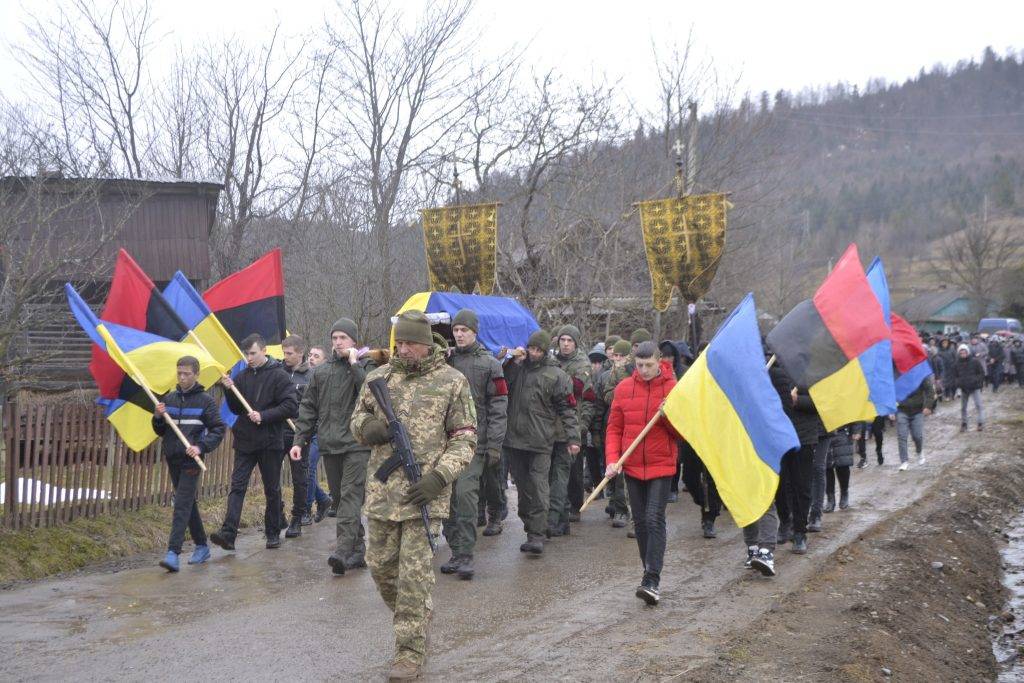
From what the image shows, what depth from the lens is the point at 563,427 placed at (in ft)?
32.0

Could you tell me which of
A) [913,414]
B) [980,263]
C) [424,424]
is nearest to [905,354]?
[913,414]

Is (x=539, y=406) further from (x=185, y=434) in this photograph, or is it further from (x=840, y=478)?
(x=840, y=478)

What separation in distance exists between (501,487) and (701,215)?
23.0ft

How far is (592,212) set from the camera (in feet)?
75.9

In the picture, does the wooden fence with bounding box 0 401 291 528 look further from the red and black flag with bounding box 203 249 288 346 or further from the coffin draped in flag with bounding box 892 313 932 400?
the coffin draped in flag with bounding box 892 313 932 400

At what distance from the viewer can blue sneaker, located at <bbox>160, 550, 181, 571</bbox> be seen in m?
8.58

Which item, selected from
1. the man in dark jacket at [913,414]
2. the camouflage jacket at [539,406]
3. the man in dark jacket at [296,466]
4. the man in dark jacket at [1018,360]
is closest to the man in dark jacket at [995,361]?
the man in dark jacket at [1018,360]

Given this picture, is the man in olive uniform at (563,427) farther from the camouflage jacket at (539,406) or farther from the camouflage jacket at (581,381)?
the camouflage jacket at (539,406)

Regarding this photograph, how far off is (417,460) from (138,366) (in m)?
4.66

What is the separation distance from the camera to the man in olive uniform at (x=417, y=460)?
18.5 feet

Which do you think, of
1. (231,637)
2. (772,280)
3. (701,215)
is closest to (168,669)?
(231,637)

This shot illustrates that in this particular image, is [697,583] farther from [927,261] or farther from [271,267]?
[927,261]

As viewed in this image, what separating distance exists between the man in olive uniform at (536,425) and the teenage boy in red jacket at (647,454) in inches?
71.8

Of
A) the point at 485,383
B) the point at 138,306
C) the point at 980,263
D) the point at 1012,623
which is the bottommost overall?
the point at 1012,623
